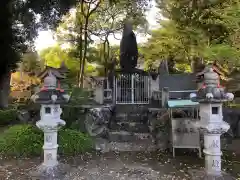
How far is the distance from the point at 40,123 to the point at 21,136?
2.32 meters

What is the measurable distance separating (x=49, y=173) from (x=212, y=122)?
353cm

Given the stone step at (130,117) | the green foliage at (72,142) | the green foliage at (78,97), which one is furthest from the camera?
the stone step at (130,117)

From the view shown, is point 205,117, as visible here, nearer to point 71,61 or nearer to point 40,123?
point 40,123

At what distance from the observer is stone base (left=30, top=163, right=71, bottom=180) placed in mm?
5304

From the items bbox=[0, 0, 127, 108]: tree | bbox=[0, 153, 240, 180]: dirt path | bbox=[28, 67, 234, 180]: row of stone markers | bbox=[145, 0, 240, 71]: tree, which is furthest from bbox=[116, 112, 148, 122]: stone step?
bbox=[0, 0, 127, 108]: tree

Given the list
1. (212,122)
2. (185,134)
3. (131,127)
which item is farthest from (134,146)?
(212,122)

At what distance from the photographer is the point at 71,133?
7777 mm

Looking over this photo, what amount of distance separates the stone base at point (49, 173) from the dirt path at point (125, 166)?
0.14 meters

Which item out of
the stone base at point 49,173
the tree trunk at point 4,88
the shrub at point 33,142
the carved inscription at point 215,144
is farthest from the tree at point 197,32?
the tree trunk at point 4,88

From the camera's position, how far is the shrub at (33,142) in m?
7.27

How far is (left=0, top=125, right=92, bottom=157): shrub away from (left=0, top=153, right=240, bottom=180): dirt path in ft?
1.37

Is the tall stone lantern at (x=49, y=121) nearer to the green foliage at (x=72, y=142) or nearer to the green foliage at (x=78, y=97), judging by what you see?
the green foliage at (x=72, y=142)

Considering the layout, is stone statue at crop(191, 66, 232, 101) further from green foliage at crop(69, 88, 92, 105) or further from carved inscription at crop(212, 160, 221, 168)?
green foliage at crop(69, 88, 92, 105)

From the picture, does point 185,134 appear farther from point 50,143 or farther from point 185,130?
point 50,143
